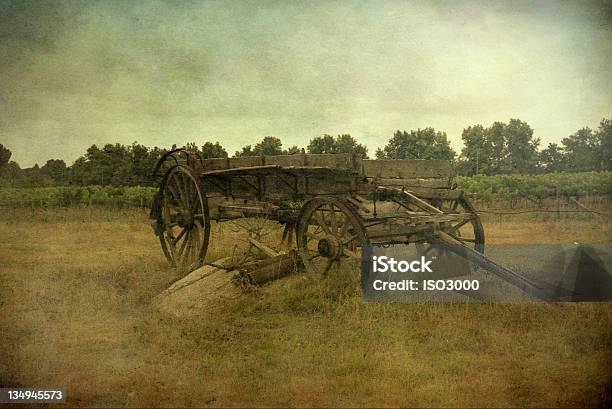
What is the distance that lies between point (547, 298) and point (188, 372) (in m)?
3.14

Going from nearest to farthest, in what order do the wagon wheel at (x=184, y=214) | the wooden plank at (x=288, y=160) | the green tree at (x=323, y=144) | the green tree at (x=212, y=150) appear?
1. the wooden plank at (x=288, y=160)
2. the green tree at (x=323, y=144)
3. the wagon wheel at (x=184, y=214)
4. the green tree at (x=212, y=150)

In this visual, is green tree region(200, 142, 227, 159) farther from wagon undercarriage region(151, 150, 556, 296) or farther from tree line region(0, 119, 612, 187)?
wagon undercarriage region(151, 150, 556, 296)

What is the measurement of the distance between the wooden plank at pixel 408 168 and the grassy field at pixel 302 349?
1.61 m

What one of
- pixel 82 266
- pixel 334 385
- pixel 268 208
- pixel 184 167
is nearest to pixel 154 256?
pixel 82 266

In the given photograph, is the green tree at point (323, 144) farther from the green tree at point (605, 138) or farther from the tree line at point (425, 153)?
the green tree at point (605, 138)

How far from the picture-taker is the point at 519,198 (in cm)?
1584

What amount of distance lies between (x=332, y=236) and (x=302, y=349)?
1.58m

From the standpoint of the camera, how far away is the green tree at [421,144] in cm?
703

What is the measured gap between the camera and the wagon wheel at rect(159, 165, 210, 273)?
657 cm

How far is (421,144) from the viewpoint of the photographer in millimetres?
6977

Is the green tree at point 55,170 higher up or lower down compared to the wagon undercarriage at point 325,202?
higher up

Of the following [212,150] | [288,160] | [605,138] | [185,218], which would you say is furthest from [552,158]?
[212,150]

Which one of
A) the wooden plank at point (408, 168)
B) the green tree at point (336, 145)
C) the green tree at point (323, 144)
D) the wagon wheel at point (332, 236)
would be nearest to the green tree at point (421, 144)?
the green tree at point (336, 145)

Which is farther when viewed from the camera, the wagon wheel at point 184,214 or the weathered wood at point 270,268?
the wagon wheel at point 184,214
